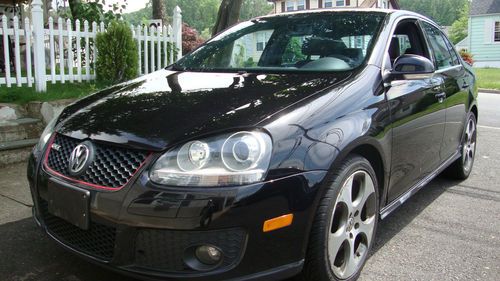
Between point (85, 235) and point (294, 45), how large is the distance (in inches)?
82.2

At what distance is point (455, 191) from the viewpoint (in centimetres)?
461

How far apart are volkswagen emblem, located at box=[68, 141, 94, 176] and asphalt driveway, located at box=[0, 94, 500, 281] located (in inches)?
28.1

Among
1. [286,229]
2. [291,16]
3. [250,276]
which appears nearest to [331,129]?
[286,229]

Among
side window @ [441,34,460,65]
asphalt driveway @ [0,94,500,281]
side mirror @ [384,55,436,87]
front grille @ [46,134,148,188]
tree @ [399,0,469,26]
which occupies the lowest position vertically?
asphalt driveway @ [0,94,500,281]

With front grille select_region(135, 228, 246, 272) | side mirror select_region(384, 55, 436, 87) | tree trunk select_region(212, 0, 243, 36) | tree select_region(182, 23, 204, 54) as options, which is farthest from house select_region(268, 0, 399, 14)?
front grille select_region(135, 228, 246, 272)

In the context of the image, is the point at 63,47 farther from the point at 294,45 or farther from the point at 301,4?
the point at 301,4

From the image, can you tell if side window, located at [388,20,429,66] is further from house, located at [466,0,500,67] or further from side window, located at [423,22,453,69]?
house, located at [466,0,500,67]

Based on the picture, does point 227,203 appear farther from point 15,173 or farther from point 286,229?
point 15,173

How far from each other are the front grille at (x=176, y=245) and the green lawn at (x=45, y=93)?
13.7 feet

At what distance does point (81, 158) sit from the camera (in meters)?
2.42

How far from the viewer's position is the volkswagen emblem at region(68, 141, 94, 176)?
2375 mm

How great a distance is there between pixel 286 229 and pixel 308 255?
0.27 metres

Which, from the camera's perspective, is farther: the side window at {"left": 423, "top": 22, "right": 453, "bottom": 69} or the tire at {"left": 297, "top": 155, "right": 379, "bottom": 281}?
the side window at {"left": 423, "top": 22, "right": 453, "bottom": 69}

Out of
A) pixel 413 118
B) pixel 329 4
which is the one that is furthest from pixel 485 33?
pixel 413 118
